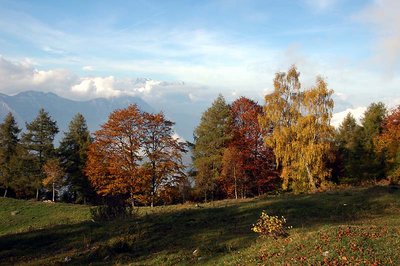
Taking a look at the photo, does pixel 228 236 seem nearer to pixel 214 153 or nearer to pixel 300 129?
pixel 300 129

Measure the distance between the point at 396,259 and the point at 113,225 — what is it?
20.8 metres

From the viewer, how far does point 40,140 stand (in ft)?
212

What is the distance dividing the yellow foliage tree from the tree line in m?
0.13

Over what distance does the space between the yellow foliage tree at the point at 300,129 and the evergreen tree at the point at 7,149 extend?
4121 cm

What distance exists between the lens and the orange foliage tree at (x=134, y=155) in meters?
50.4

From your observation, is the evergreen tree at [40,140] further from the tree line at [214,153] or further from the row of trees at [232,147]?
the row of trees at [232,147]

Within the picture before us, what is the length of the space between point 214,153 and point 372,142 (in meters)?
27.2

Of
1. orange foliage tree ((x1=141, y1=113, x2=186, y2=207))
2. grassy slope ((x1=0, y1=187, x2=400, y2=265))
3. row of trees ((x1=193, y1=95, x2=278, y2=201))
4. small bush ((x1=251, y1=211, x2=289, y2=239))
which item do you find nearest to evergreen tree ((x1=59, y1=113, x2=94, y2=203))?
orange foliage tree ((x1=141, y1=113, x2=186, y2=207))

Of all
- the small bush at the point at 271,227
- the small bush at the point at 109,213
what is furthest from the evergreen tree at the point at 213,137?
the small bush at the point at 271,227

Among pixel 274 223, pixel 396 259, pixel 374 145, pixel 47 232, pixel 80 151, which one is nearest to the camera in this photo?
pixel 396 259

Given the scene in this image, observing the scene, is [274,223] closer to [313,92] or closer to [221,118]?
[313,92]

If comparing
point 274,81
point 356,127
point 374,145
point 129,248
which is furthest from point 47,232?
point 356,127

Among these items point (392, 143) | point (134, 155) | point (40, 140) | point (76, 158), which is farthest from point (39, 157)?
point (392, 143)

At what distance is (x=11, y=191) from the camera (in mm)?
66438
